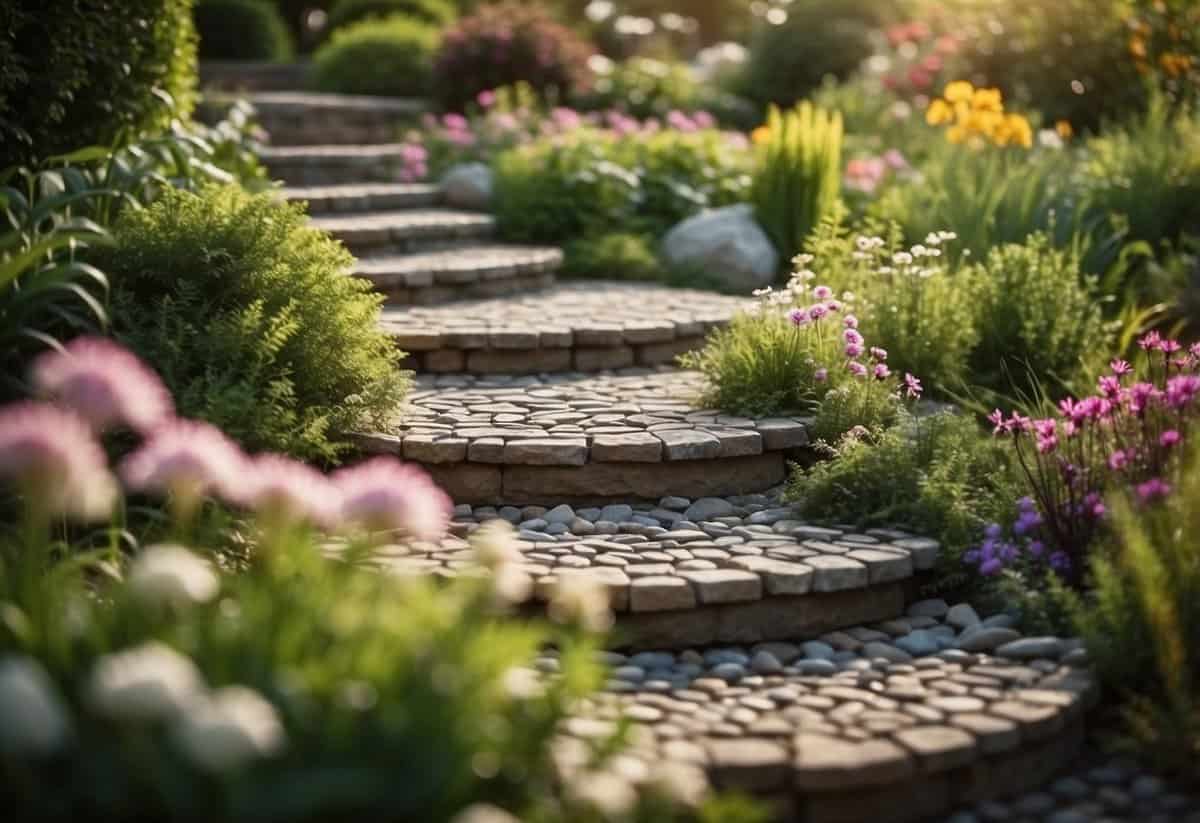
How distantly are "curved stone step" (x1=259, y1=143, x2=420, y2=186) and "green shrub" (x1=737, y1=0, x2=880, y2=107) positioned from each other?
5.40 metres

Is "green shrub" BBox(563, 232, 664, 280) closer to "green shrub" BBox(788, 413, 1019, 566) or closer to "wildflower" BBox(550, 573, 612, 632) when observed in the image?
"green shrub" BBox(788, 413, 1019, 566)

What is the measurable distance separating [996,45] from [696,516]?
27.4 ft

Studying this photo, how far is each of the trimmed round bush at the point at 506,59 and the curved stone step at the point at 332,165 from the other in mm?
2198

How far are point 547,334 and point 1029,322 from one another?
6.84 ft

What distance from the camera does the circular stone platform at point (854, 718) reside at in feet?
10.5

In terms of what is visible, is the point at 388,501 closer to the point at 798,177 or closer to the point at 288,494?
the point at 288,494

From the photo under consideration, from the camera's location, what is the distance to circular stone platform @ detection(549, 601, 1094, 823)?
3.21m

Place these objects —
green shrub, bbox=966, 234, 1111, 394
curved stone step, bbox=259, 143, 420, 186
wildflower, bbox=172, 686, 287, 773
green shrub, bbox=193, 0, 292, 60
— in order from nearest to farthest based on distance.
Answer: wildflower, bbox=172, 686, 287, 773
green shrub, bbox=966, 234, 1111, 394
curved stone step, bbox=259, 143, 420, 186
green shrub, bbox=193, 0, 292, 60

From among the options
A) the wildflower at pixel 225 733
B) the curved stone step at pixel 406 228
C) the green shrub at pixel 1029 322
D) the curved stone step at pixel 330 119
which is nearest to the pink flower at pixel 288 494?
the wildflower at pixel 225 733

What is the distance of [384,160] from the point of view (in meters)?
9.66

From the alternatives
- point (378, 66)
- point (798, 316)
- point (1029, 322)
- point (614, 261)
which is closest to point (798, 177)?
point (614, 261)

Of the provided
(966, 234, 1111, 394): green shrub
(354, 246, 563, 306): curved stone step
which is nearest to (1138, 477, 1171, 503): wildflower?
(966, 234, 1111, 394): green shrub

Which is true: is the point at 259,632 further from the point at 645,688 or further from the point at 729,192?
the point at 729,192

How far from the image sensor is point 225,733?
216cm
